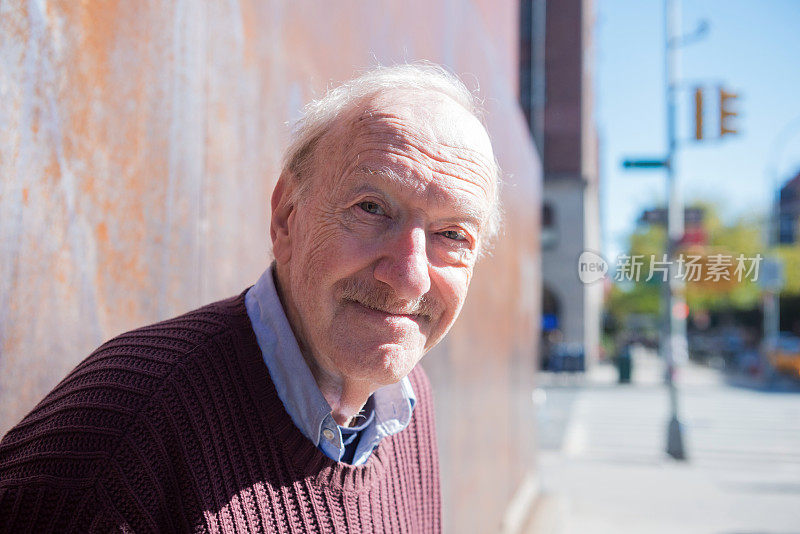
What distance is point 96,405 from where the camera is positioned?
106 cm

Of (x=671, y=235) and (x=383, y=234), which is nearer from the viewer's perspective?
(x=383, y=234)

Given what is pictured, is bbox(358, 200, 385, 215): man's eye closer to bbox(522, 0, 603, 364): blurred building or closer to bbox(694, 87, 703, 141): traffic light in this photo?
bbox(694, 87, 703, 141): traffic light

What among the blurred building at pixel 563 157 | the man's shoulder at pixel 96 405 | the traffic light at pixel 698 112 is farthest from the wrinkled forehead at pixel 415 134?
the blurred building at pixel 563 157

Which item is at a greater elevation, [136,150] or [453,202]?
[136,150]

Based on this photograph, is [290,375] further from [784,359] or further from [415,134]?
[784,359]

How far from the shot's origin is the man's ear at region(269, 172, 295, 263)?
55.8 inches

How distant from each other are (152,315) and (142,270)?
4.2 inches

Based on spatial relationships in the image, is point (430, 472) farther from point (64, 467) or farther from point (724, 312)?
point (724, 312)

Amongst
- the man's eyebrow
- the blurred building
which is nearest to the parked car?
the blurred building

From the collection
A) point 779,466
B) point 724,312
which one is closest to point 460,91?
point 779,466

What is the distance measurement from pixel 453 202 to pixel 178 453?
2.04 ft

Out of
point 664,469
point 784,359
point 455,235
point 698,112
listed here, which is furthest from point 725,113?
point 784,359

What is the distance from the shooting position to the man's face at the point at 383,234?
1.27m

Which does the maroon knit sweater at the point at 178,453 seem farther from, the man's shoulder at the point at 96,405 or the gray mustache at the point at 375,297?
the gray mustache at the point at 375,297
